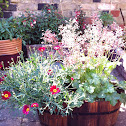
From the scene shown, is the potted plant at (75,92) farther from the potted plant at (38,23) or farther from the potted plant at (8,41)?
the potted plant at (38,23)

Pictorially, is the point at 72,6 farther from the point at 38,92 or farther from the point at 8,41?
the point at 38,92

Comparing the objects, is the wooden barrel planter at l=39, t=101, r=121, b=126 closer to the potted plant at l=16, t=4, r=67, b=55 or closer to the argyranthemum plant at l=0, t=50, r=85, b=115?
the argyranthemum plant at l=0, t=50, r=85, b=115

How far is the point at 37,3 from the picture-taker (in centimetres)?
461

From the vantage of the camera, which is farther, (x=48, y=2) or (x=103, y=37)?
(x=48, y=2)

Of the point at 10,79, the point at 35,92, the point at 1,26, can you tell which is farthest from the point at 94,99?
the point at 1,26

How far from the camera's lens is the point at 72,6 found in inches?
188

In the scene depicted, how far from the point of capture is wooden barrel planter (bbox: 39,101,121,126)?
2.03 meters

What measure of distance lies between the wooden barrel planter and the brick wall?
316 centimetres

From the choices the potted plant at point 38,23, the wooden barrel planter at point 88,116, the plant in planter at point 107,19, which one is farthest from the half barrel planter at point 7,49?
the plant in planter at point 107,19

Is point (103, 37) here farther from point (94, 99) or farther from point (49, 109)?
point (49, 109)

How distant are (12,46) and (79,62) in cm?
202

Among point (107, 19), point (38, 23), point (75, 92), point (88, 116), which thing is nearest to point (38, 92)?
point (75, 92)

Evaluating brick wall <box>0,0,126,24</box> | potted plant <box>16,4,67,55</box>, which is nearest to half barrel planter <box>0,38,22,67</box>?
potted plant <box>16,4,67,55</box>

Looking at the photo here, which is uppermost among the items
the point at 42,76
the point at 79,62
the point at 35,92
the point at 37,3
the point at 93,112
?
the point at 37,3
